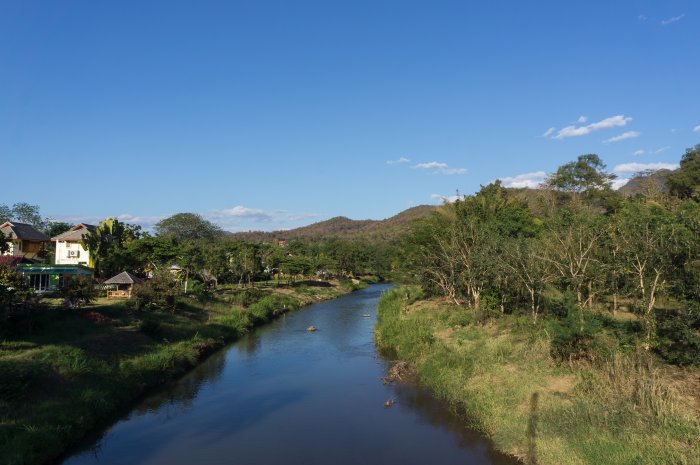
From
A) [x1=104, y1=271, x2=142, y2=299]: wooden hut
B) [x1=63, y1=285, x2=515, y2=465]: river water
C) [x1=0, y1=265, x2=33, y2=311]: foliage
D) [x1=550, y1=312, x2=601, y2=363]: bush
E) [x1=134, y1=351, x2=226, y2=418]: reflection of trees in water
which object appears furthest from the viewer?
[x1=104, y1=271, x2=142, y2=299]: wooden hut

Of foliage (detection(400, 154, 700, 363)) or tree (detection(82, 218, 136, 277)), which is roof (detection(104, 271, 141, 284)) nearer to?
tree (detection(82, 218, 136, 277))

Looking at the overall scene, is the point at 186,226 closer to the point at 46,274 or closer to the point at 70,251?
the point at 70,251

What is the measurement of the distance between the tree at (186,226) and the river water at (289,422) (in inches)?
3369

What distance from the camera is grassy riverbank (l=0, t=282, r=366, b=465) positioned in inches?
685

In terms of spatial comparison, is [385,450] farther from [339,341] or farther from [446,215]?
[446,215]

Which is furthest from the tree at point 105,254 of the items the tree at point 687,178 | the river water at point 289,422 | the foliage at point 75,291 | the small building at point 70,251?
the tree at point 687,178

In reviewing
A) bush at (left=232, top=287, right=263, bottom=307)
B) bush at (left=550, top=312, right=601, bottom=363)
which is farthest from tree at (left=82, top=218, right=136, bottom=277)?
bush at (left=550, top=312, right=601, bottom=363)

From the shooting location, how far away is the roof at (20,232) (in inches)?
2186

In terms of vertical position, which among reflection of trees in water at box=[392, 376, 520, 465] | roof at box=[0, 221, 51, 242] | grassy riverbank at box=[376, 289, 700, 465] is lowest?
reflection of trees in water at box=[392, 376, 520, 465]

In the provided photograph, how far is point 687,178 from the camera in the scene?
60.1m

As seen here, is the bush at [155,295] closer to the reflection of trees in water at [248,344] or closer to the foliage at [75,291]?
the foliage at [75,291]

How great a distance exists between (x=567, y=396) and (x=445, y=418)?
5430 millimetres

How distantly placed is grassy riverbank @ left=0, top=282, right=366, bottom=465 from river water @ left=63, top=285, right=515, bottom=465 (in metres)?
1.10

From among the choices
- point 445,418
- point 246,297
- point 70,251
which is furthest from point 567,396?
point 70,251
